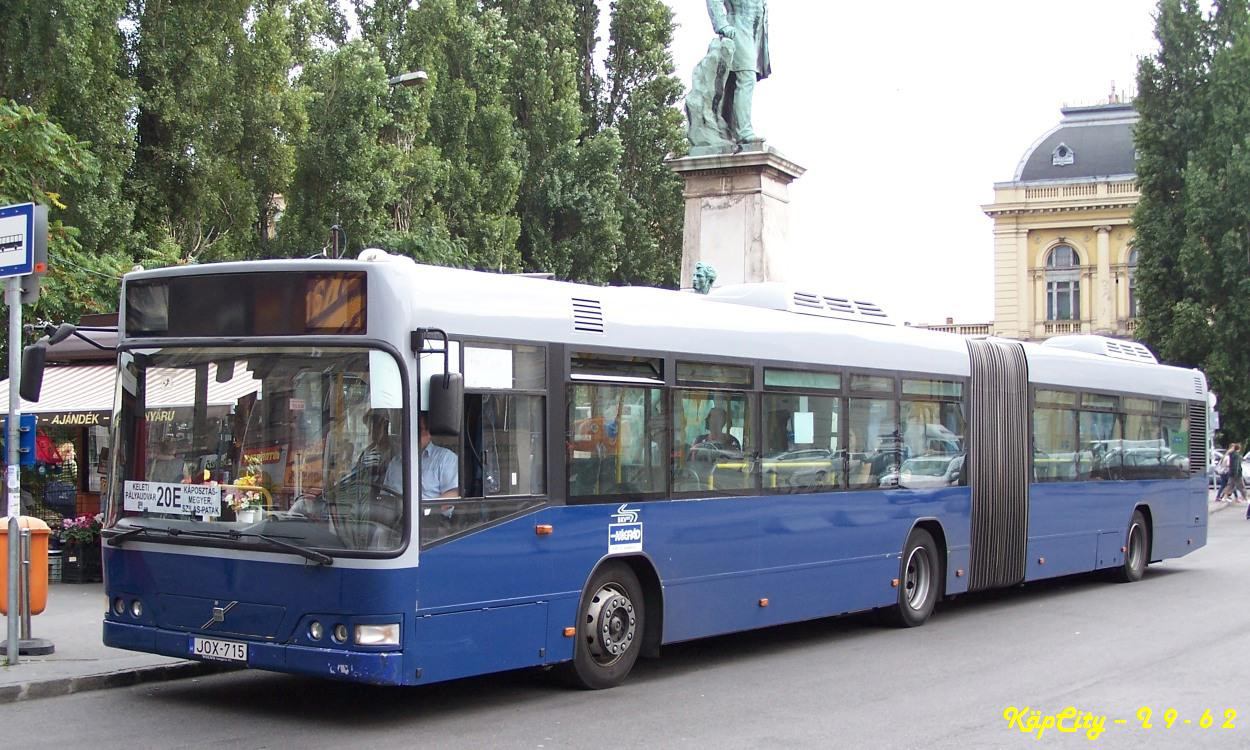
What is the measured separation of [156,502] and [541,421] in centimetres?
247

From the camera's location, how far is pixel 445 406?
8.39m

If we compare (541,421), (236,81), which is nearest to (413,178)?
(236,81)

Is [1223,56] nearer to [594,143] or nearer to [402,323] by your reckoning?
[594,143]

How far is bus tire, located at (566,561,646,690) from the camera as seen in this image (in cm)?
989

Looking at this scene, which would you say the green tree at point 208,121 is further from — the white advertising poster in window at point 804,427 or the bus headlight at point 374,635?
the bus headlight at point 374,635

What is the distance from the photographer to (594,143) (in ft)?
130

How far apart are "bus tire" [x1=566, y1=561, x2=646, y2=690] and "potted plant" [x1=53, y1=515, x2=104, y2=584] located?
824 cm

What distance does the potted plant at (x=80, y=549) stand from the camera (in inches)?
636

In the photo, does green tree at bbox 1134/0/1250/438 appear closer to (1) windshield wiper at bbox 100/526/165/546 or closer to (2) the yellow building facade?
(2) the yellow building facade

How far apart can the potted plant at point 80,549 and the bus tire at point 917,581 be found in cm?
877

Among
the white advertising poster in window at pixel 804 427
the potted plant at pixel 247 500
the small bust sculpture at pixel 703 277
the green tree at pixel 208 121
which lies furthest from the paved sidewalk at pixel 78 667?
the green tree at pixel 208 121

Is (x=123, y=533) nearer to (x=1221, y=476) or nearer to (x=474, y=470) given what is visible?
(x=474, y=470)

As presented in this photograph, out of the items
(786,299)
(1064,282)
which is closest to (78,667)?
(786,299)

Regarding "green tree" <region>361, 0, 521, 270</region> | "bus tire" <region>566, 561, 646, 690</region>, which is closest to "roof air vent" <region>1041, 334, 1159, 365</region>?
"bus tire" <region>566, 561, 646, 690</region>
